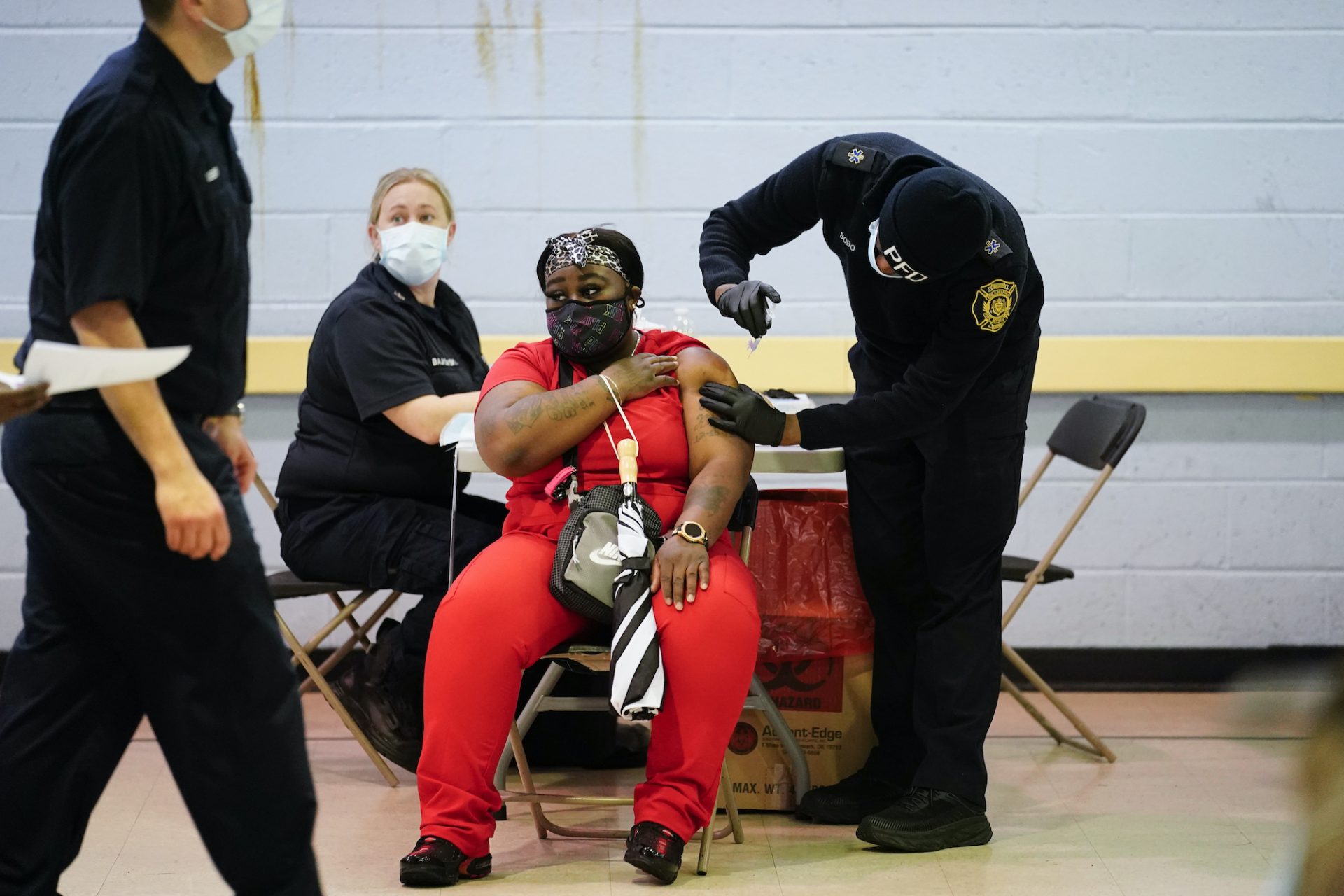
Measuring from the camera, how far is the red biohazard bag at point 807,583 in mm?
2914

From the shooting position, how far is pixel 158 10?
63.2 inches

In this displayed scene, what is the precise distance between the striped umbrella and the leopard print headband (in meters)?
0.48

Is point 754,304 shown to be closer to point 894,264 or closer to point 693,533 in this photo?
point 894,264

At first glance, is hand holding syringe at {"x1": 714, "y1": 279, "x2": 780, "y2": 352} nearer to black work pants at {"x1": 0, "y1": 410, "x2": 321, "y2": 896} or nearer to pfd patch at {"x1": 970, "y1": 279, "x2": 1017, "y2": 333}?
pfd patch at {"x1": 970, "y1": 279, "x2": 1017, "y2": 333}

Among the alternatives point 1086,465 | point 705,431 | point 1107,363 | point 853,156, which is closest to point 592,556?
point 705,431

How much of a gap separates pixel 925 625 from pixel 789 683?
0.32 meters

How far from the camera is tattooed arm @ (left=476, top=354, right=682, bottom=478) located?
2.58m

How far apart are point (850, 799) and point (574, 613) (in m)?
0.76

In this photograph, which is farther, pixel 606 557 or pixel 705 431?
pixel 705 431

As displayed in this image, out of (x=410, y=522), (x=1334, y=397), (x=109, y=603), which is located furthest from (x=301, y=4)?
(x=1334, y=397)

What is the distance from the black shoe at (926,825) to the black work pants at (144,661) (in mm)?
1308

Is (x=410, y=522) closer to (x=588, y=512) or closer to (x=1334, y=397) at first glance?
(x=588, y=512)

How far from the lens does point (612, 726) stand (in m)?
3.31

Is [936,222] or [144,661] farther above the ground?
[936,222]
